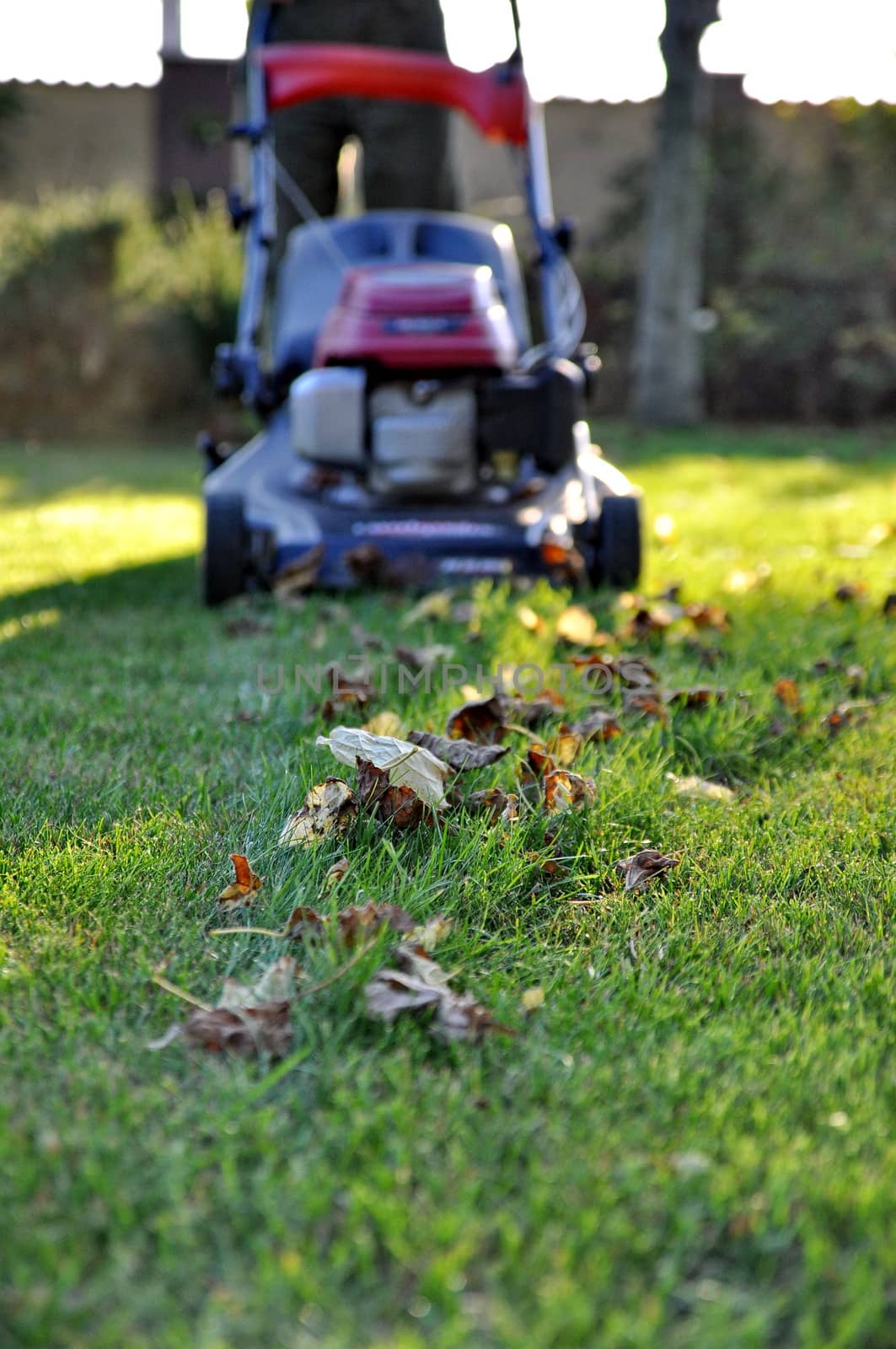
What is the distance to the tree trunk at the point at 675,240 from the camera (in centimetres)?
990

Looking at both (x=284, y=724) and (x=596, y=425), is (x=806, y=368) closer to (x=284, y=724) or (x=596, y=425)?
(x=596, y=425)

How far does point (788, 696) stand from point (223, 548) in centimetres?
156

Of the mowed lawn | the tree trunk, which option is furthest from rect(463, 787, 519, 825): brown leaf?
the tree trunk

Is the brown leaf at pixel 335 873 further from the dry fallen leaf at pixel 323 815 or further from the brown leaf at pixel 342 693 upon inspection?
the brown leaf at pixel 342 693

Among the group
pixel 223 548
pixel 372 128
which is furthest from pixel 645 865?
pixel 372 128

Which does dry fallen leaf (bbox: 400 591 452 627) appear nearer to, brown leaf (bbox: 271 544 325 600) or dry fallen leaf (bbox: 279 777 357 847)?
brown leaf (bbox: 271 544 325 600)

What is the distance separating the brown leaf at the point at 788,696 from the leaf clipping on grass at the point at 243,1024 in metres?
1.36

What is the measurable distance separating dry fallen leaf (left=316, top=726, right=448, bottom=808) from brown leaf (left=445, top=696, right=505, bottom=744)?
0.67 feet

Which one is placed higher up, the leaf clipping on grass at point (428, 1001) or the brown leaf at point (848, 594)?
the leaf clipping on grass at point (428, 1001)

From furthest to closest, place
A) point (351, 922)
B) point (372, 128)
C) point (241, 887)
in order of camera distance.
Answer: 1. point (372, 128)
2. point (241, 887)
3. point (351, 922)

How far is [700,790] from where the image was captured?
2.07 meters

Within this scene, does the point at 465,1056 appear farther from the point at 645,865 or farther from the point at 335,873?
the point at 645,865

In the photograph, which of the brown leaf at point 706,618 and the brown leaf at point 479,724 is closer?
the brown leaf at point 479,724

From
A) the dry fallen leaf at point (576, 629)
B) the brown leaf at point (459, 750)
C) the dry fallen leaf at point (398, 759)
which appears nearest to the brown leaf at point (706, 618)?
the dry fallen leaf at point (576, 629)
